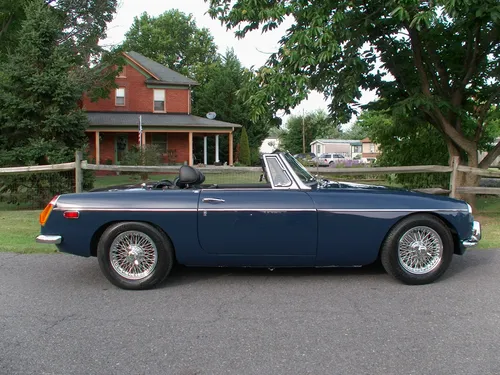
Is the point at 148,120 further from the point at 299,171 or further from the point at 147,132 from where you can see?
the point at 299,171

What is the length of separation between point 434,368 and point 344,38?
626 centimetres

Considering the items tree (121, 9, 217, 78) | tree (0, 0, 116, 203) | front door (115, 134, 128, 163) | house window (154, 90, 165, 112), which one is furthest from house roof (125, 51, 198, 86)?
tree (121, 9, 217, 78)

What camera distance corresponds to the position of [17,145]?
12703 mm

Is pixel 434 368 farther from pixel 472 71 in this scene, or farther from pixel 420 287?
pixel 472 71

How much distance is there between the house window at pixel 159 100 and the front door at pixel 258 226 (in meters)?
27.6

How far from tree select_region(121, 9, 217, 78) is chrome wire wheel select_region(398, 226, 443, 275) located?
49.2 m

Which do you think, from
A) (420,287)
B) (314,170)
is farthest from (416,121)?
(420,287)

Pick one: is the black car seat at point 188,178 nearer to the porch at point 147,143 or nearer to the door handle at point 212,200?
the door handle at point 212,200

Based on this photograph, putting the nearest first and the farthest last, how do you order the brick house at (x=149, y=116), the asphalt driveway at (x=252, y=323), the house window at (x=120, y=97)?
1. the asphalt driveway at (x=252, y=323)
2. the brick house at (x=149, y=116)
3. the house window at (x=120, y=97)

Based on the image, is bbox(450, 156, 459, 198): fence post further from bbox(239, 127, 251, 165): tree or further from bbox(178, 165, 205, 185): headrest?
bbox(239, 127, 251, 165): tree

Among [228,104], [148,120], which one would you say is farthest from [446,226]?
[228,104]

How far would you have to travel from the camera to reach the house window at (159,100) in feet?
102

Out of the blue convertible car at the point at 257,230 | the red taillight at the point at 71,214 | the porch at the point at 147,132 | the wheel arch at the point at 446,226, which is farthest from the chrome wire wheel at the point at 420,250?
the porch at the point at 147,132

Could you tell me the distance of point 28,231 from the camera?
818 centimetres
